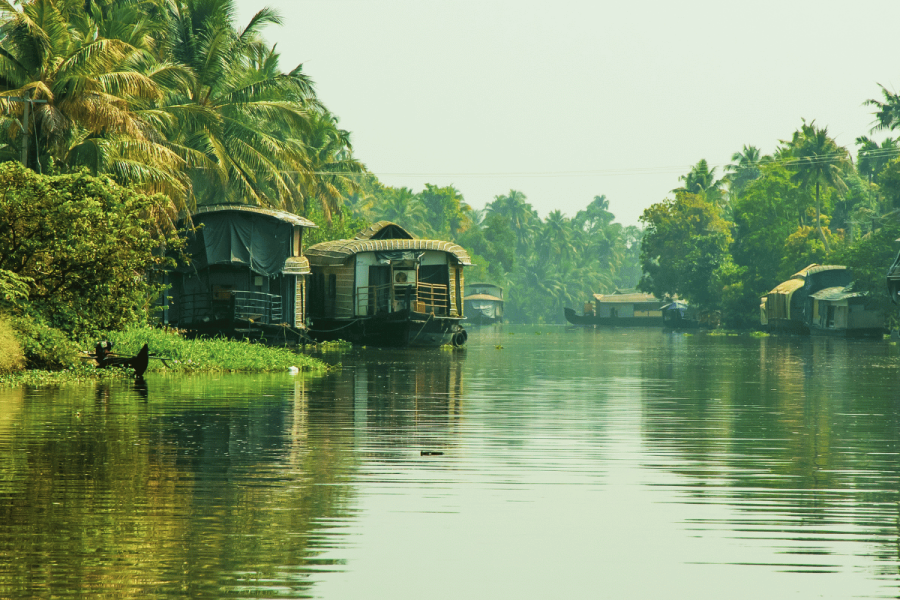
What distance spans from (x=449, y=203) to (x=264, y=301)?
7905cm

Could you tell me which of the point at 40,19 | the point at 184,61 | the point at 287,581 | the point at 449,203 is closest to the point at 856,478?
the point at 287,581

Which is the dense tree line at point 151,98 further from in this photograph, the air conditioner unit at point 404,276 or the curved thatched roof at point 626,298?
the curved thatched roof at point 626,298

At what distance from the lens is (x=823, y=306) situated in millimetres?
61156

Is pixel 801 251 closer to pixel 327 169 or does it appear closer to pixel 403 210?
pixel 327 169

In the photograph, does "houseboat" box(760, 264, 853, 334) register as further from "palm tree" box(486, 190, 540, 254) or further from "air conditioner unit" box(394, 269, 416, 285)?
"palm tree" box(486, 190, 540, 254)

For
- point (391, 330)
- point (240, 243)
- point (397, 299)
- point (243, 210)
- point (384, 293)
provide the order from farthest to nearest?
point (397, 299), point (384, 293), point (391, 330), point (240, 243), point (243, 210)

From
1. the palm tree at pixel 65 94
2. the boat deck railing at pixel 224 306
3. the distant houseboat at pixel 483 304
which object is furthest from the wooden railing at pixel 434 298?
the distant houseboat at pixel 483 304

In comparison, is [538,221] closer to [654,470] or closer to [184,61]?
[184,61]

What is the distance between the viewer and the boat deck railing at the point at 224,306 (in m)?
35.2

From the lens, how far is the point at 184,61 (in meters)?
36.2

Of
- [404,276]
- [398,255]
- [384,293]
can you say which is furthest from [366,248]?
[404,276]

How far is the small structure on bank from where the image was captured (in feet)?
187

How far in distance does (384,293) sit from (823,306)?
3174cm

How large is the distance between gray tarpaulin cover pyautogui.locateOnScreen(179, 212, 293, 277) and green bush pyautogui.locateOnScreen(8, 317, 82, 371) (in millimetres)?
13719
